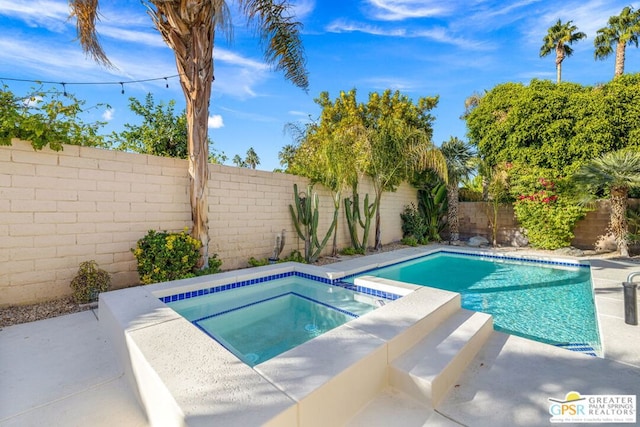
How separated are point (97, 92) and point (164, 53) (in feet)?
4.71

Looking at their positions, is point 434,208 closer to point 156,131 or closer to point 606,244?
point 606,244

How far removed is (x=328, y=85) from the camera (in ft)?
44.8

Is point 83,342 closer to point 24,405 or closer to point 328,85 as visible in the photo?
point 24,405

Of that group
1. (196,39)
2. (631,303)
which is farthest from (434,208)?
(196,39)

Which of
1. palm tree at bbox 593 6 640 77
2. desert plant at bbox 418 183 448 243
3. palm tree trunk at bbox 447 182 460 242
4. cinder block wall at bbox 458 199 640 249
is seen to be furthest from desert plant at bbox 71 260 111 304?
palm tree at bbox 593 6 640 77

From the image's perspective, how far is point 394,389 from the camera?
215cm

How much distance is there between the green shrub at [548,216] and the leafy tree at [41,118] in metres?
12.5

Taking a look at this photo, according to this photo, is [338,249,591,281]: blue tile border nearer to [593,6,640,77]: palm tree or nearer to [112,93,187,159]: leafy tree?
[112,93,187,159]: leafy tree

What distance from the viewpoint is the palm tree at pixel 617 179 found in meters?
7.25

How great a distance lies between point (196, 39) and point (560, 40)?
2154cm

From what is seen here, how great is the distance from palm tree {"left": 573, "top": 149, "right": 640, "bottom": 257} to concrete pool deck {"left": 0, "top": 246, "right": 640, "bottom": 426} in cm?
675

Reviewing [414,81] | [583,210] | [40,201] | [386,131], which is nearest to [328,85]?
[414,81]

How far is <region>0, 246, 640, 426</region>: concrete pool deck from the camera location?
1.83 metres

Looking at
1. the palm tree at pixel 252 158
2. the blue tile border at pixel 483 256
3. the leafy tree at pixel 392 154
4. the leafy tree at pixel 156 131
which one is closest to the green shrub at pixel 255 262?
the blue tile border at pixel 483 256
